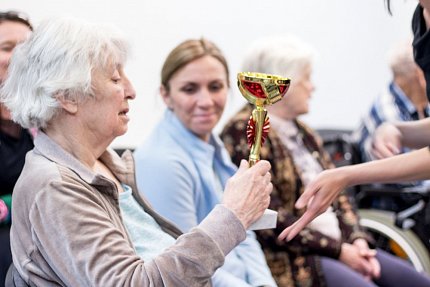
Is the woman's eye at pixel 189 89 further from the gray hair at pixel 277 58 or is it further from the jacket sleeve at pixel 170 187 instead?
the gray hair at pixel 277 58

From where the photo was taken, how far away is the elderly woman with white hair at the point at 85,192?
4.56 feet

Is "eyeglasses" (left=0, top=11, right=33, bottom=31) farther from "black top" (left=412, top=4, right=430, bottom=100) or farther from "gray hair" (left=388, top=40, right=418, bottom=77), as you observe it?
"gray hair" (left=388, top=40, right=418, bottom=77)

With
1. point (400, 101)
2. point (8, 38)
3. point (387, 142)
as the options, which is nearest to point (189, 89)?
point (8, 38)

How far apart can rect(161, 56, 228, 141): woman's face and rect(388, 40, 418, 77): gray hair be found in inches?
60.0

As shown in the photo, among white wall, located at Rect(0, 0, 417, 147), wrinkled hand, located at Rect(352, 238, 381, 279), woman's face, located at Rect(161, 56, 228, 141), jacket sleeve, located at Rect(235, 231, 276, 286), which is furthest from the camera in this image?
white wall, located at Rect(0, 0, 417, 147)

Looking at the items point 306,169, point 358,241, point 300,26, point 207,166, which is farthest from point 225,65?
point 300,26

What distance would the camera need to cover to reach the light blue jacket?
2.09m

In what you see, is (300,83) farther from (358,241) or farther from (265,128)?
(265,128)

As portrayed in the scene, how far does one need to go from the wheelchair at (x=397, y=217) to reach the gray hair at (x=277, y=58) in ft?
2.53

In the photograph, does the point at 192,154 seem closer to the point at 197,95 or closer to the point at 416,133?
the point at 197,95

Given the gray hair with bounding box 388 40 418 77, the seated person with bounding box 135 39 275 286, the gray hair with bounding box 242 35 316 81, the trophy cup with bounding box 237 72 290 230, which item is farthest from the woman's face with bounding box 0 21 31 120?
the gray hair with bounding box 388 40 418 77

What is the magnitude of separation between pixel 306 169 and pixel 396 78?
1160mm

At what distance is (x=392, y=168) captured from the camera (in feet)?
5.42

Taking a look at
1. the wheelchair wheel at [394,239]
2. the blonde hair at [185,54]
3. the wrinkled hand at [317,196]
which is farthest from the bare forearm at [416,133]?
the wheelchair wheel at [394,239]
